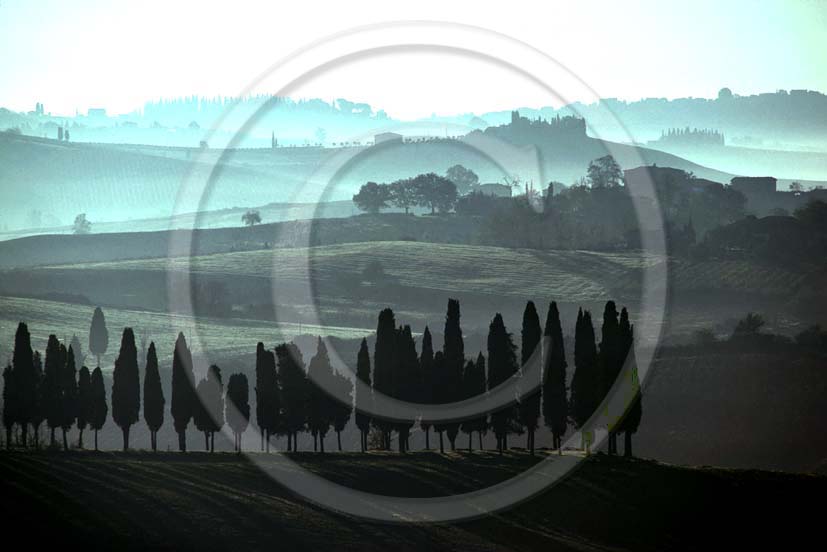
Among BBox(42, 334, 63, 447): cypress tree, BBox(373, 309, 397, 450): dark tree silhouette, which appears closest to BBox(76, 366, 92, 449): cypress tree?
BBox(42, 334, 63, 447): cypress tree

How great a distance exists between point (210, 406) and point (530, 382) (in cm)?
1734

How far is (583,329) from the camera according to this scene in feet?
238

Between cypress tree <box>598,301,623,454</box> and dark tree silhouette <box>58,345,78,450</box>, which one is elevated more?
cypress tree <box>598,301,623,454</box>

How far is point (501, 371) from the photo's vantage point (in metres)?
73.6

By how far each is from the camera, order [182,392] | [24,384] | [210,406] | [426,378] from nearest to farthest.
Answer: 1. [182,392]
2. [24,384]
3. [210,406]
4. [426,378]

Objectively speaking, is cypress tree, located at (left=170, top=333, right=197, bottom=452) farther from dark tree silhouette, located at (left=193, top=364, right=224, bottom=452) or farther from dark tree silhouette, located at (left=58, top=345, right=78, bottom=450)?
dark tree silhouette, located at (left=58, top=345, right=78, bottom=450)

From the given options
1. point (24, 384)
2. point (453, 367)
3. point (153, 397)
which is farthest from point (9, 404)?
point (453, 367)

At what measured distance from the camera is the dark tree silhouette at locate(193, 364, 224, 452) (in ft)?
237

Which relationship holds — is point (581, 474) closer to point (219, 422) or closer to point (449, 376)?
point (449, 376)

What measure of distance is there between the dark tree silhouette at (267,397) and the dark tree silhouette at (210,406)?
2233mm

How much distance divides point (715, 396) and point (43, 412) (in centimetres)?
4749

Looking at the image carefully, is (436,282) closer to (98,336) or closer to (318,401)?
(98,336)

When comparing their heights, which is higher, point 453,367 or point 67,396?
point 453,367

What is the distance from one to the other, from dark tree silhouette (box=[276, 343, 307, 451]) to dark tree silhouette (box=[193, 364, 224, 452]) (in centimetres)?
356
